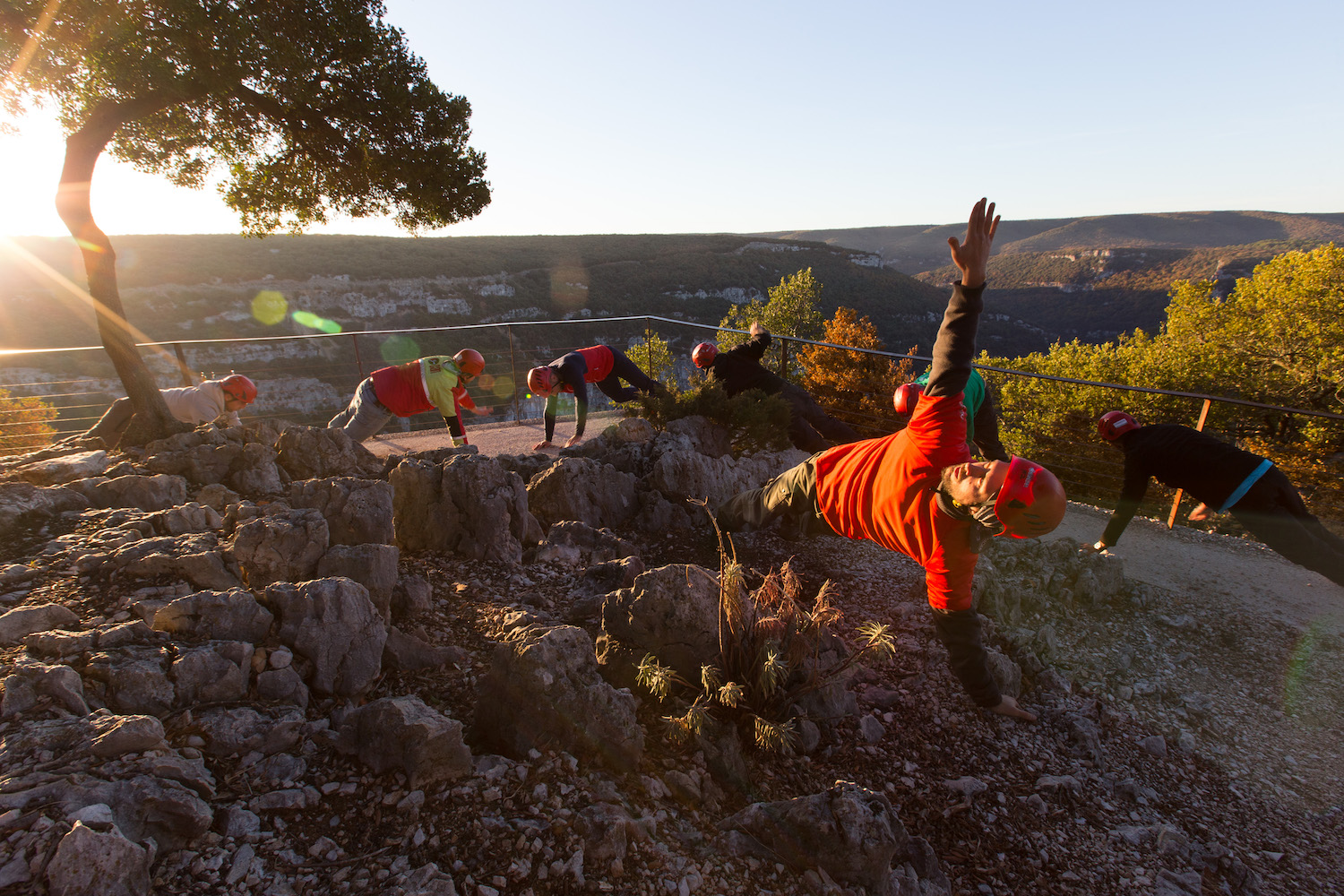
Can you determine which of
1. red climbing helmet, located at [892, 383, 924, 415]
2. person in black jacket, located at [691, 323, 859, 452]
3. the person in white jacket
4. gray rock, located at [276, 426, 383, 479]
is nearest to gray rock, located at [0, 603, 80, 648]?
gray rock, located at [276, 426, 383, 479]

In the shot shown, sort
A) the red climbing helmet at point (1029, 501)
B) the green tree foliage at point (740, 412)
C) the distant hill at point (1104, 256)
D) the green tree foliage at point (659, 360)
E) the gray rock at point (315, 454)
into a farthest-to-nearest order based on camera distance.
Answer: the distant hill at point (1104, 256), the green tree foliage at point (659, 360), the green tree foliage at point (740, 412), the gray rock at point (315, 454), the red climbing helmet at point (1029, 501)

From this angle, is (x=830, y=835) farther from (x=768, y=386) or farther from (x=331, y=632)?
(x=768, y=386)

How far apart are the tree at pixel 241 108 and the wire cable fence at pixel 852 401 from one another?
1238mm

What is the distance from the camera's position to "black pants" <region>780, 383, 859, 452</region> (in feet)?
21.4

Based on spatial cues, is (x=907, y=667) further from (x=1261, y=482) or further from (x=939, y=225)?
(x=939, y=225)

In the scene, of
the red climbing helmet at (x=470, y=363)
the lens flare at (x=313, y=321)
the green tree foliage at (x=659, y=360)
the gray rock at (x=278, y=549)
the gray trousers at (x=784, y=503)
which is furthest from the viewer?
the lens flare at (x=313, y=321)

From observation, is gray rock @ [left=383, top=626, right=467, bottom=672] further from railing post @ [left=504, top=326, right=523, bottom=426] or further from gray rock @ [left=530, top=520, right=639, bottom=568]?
railing post @ [left=504, top=326, right=523, bottom=426]

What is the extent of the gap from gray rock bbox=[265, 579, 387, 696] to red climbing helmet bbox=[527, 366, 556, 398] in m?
4.27

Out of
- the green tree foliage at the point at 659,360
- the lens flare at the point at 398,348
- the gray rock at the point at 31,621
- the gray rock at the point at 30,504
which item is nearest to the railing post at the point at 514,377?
the green tree foliage at the point at 659,360

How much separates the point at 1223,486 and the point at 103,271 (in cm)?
801

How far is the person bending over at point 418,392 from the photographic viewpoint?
5906 millimetres

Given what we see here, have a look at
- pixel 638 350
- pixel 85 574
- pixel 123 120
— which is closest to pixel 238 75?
pixel 123 120

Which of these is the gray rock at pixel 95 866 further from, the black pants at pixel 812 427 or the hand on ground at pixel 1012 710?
the black pants at pixel 812 427

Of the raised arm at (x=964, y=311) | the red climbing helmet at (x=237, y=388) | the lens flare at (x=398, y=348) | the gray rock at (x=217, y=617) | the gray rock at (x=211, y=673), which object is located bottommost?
the lens flare at (x=398, y=348)
